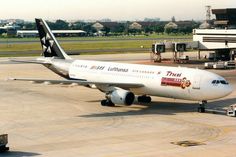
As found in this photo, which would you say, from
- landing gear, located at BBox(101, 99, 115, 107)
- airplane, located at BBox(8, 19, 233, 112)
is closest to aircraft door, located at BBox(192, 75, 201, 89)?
airplane, located at BBox(8, 19, 233, 112)

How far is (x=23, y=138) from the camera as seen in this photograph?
116 feet

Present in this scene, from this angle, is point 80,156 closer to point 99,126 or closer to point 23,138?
point 23,138

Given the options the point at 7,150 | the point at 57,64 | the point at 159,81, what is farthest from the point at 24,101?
the point at 7,150

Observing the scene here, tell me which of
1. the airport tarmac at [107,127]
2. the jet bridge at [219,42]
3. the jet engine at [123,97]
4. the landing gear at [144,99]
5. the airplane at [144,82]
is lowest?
the airport tarmac at [107,127]

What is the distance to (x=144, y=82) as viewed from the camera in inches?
1943

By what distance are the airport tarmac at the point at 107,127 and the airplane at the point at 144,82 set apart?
1539 mm

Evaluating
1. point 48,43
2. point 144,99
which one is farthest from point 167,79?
point 48,43

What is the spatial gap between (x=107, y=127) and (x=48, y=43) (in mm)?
25284

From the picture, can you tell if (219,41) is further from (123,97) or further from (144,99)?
(123,97)

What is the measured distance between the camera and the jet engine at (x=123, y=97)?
4656cm

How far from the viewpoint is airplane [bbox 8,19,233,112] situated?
4553 centimetres

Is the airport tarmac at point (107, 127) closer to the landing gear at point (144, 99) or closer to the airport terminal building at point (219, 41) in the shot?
the landing gear at point (144, 99)

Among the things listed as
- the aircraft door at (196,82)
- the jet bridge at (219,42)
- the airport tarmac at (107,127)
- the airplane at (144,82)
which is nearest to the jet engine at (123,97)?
the airplane at (144,82)

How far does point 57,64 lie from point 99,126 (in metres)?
21.7
